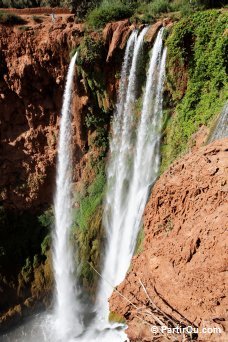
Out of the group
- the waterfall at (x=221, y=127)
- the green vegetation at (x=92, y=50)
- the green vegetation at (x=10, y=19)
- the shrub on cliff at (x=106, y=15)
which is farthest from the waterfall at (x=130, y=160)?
the green vegetation at (x=10, y=19)

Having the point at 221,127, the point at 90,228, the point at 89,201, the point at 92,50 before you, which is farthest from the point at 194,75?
the point at 90,228

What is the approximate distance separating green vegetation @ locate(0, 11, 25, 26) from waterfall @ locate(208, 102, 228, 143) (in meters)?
12.3

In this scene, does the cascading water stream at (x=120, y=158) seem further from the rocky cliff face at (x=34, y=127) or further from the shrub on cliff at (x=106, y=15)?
the shrub on cliff at (x=106, y=15)

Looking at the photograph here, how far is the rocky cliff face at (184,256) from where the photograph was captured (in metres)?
6.57

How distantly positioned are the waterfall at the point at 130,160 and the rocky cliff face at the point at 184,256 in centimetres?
428

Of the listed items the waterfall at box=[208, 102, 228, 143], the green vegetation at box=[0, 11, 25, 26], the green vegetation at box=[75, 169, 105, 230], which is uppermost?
the green vegetation at box=[0, 11, 25, 26]

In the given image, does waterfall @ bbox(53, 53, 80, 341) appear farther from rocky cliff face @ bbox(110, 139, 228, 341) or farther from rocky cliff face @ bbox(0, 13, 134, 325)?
rocky cliff face @ bbox(110, 139, 228, 341)

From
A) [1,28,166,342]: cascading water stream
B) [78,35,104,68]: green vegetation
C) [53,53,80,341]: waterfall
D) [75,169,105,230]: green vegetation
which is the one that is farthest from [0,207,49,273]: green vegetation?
[78,35,104,68]: green vegetation

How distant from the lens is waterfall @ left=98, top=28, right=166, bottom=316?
14.1m

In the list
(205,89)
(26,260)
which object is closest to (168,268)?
(205,89)

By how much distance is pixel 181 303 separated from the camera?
276 inches

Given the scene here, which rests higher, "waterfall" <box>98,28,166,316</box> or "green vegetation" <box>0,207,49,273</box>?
"waterfall" <box>98,28,166,316</box>

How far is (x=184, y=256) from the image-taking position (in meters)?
7.48

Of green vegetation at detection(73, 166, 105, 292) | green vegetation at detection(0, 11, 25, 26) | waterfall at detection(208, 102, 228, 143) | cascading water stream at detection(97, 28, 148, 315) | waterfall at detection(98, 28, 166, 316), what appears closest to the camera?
waterfall at detection(208, 102, 228, 143)
